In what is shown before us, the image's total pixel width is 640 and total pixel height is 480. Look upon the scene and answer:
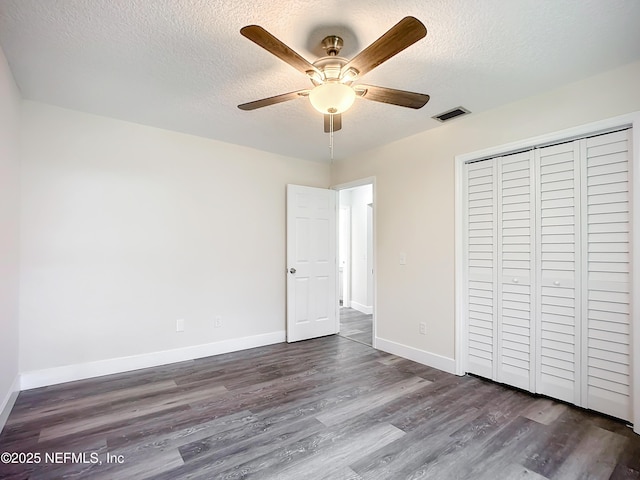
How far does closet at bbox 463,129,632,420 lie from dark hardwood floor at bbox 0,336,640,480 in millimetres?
253

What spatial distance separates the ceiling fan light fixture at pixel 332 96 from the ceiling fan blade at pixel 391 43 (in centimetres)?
10

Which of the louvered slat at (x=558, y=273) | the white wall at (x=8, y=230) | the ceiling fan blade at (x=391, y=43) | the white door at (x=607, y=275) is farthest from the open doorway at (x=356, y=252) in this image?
the white wall at (x=8, y=230)

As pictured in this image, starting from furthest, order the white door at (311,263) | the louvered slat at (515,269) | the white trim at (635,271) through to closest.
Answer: the white door at (311,263)
the louvered slat at (515,269)
the white trim at (635,271)

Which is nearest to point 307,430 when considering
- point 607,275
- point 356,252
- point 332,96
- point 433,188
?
point 332,96

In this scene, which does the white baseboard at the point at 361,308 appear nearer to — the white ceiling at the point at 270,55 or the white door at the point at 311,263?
the white door at the point at 311,263

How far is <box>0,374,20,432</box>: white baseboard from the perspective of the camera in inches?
82.3

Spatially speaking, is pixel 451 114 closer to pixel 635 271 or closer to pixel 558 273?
pixel 558 273

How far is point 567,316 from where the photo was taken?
2.42 meters

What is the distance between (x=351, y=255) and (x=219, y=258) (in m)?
3.29

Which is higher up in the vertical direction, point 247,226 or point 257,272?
point 247,226

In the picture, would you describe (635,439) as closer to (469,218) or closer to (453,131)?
(469,218)

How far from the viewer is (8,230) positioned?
2.25 meters

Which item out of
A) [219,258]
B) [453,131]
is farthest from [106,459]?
[453,131]

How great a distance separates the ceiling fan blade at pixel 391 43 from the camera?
1323 mm
